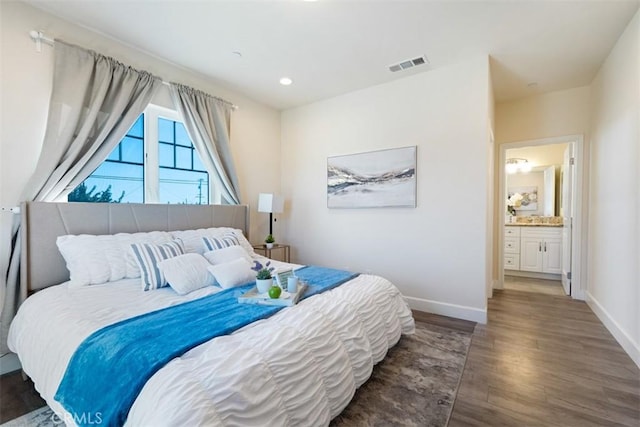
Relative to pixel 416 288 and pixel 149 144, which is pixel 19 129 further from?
pixel 416 288

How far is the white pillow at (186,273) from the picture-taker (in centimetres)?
212

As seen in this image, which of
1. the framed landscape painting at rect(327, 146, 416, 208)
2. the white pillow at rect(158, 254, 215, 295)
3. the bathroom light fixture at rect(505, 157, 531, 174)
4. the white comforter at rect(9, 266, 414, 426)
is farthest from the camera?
the bathroom light fixture at rect(505, 157, 531, 174)

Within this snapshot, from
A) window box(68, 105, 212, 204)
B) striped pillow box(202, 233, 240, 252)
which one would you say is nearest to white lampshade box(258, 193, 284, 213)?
window box(68, 105, 212, 204)

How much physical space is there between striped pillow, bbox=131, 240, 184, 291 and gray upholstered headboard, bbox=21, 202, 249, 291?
497 mm

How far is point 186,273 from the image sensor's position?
2.20 metres

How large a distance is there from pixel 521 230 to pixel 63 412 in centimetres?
641

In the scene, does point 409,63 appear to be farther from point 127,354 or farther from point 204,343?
point 127,354

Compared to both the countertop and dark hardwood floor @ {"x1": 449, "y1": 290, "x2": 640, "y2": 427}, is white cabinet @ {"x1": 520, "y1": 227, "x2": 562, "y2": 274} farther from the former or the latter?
dark hardwood floor @ {"x1": 449, "y1": 290, "x2": 640, "y2": 427}

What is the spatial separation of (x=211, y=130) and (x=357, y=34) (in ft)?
6.61

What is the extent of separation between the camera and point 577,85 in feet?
12.3

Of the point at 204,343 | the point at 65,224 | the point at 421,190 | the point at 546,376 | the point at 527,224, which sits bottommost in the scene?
the point at 546,376

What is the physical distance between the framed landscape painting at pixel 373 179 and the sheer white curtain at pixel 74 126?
248 centimetres

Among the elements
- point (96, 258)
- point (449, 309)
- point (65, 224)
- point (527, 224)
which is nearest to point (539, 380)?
point (449, 309)

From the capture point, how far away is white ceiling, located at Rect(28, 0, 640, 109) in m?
2.32
